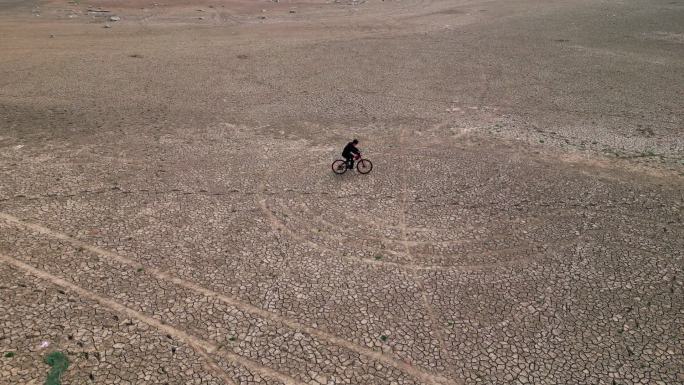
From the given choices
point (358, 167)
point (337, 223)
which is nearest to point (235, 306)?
point (337, 223)

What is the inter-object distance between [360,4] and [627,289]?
48.9m

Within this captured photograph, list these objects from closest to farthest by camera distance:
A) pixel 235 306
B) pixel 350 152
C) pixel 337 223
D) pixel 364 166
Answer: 1. pixel 235 306
2. pixel 337 223
3. pixel 350 152
4. pixel 364 166

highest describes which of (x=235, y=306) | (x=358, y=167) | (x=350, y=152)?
(x=350, y=152)

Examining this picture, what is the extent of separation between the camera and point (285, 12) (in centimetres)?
4722

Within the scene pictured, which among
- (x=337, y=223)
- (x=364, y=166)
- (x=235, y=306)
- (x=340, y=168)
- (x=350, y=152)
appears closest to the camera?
(x=235, y=306)

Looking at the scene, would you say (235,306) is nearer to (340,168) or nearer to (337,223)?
(337,223)

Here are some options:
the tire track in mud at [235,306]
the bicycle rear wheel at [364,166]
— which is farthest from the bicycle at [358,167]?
the tire track in mud at [235,306]

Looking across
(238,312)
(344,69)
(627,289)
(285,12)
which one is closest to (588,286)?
(627,289)

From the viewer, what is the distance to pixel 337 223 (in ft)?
45.9

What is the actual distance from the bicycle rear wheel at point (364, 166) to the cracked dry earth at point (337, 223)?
1.13ft

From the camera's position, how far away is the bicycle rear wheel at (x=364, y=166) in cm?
1680

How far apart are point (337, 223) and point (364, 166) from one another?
364cm

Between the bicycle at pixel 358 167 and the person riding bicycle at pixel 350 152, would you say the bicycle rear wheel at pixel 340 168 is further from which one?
the person riding bicycle at pixel 350 152

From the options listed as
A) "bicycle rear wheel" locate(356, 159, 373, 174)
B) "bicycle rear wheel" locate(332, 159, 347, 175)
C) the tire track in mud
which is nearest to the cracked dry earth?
the tire track in mud
